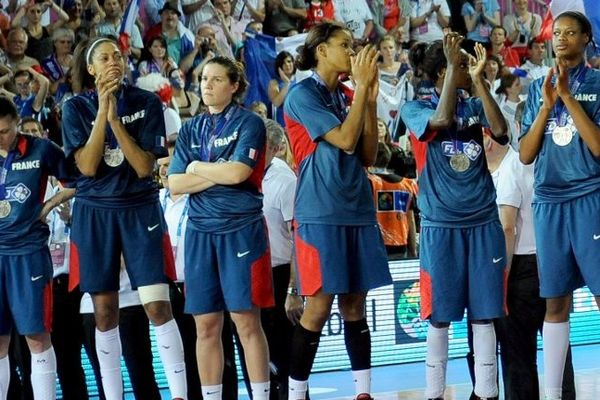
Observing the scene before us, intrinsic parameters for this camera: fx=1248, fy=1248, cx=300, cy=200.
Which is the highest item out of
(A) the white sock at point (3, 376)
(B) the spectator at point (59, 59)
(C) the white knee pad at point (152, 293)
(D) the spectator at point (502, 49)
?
(D) the spectator at point (502, 49)

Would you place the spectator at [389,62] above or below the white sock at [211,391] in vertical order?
above

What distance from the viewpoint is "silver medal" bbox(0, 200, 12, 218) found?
707 cm

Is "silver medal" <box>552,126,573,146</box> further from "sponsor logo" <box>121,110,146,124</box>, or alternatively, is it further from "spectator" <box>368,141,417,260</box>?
"spectator" <box>368,141,417,260</box>

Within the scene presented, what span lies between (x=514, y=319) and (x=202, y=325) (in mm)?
2119

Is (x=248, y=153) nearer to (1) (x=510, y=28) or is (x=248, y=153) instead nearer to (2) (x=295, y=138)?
(2) (x=295, y=138)

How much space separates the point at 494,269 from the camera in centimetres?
695

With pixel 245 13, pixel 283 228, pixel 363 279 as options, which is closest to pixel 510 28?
pixel 245 13

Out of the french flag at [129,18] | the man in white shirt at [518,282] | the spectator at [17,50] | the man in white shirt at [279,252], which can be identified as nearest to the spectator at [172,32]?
the french flag at [129,18]

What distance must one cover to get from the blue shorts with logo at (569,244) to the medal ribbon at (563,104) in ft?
1.46

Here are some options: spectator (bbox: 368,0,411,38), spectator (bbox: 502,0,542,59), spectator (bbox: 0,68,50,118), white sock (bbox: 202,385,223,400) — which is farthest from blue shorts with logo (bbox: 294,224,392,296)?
spectator (bbox: 502,0,542,59)

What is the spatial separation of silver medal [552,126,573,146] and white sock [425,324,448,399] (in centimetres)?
123

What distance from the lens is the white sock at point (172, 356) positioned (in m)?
7.02

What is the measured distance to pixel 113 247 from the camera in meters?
7.07

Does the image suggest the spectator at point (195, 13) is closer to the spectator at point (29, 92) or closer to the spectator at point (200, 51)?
the spectator at point (200, 51)
